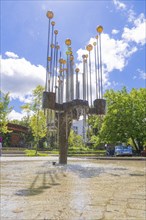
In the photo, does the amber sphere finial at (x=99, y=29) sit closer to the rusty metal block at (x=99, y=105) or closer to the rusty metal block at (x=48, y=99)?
the rusty metal block at (x=99, y=105)

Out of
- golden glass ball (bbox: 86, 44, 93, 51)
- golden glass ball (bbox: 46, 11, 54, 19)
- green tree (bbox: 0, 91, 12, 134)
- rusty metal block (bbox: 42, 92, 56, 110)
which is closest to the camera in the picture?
rusty metal block (bbox: 42, 92, 56, 110)

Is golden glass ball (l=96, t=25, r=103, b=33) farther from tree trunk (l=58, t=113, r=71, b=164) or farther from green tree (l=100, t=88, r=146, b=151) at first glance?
green tree (l=100, t=88, r=146, b=151)

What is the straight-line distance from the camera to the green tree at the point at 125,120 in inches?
1531

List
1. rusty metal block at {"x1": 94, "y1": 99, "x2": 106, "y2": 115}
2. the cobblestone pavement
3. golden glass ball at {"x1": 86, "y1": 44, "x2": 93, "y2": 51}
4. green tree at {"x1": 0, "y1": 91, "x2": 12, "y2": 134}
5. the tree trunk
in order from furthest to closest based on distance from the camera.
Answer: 1. green tree at {"x1": 0, "y1": 91, "x2": 12, "y2": 134}
2. the tree trunk
3. rusty metal block at {"x1": 94, "y1": 99, "x2": 106, "y2": 115}
4. golden glass ball at {"x1": 86, "y1": 44, "x2": 93, "y2": 51}
5. the cobblestone pavement

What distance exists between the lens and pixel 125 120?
129 feet

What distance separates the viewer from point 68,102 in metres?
13.3

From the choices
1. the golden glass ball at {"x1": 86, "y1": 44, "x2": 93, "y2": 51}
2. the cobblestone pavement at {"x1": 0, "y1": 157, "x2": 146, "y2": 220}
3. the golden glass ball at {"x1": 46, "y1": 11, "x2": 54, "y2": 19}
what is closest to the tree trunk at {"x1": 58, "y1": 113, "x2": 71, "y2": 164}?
the golden glass ball at {"x1": 86, "y1": 44, "x2": 93, "y2": 51}

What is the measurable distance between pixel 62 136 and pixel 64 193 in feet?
27.6

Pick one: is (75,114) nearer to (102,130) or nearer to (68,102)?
(68,102)

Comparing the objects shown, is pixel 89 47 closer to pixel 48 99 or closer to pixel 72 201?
pixel 48 99

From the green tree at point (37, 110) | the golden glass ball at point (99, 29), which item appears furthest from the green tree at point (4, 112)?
the golden glass ball at point (99, 29)

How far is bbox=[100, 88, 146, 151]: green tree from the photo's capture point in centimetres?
3888

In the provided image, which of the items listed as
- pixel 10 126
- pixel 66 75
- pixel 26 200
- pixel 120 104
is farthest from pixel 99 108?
pixel 10 126

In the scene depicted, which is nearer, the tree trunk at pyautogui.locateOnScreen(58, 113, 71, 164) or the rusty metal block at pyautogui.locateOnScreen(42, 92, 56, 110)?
the rusty metal block at pyautogui.locateOnScreen(42, 92, 56, 110)
